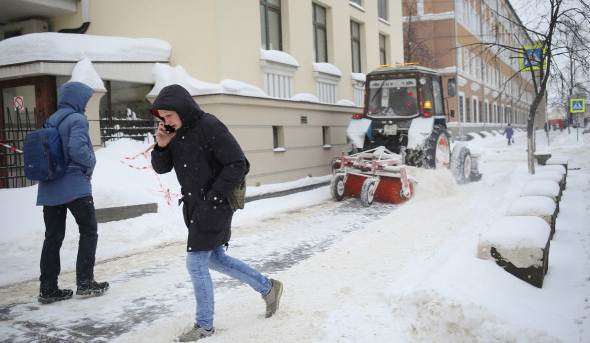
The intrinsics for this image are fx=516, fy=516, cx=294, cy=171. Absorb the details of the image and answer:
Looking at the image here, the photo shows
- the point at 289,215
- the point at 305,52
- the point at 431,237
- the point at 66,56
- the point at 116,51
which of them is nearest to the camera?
the point at 431,237

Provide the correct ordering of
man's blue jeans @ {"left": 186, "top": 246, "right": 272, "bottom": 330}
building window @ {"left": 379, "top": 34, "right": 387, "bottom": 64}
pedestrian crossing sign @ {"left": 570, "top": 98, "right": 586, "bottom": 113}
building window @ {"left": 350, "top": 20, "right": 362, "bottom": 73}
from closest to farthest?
man's blue jeans @ {"left": 186, "top": 246, "right": 272, "bottom": 330}, building window @ {"left": 350, "top": 20, "right": 362, "bottom": 73}, building window @ {"left": 379, "top": 34, "right": 387, "bottom": 64}, pedestrian crossing sign @ {"left": 570, "top": 98, "right": 586, "bottom": 113}

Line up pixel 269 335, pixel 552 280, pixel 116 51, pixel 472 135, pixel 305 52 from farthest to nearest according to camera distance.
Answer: pixel 472 135, pixel 305 52, pixel 116 51, pixel 552 280, pixel 269 335

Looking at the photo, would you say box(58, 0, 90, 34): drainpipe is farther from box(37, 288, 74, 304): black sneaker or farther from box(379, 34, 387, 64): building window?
box(379, 34, 387, 64): building window

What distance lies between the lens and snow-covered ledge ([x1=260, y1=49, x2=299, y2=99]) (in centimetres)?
1260

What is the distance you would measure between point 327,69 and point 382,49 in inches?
268

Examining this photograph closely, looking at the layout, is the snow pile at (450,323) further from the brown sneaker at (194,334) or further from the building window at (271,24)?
the building window at (271,24)

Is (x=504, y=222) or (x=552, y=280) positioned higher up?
(x=504, y=222)

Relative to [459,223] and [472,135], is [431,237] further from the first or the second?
Answer: [472,135]

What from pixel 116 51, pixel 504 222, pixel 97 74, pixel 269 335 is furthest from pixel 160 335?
pixel 116 51

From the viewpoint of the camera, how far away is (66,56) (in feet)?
32.9

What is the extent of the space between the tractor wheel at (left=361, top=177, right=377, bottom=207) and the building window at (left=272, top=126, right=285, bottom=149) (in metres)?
3.33

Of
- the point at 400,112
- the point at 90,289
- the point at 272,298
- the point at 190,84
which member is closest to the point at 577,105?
the point at 400,112

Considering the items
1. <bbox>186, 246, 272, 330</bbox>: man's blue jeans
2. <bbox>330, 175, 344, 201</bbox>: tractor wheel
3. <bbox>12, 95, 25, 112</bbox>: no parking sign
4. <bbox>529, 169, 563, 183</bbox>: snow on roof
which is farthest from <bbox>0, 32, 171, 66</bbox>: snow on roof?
<bbox>529, 169, 563, 183</bbox>: snow on roof

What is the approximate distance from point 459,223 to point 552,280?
3.30m
